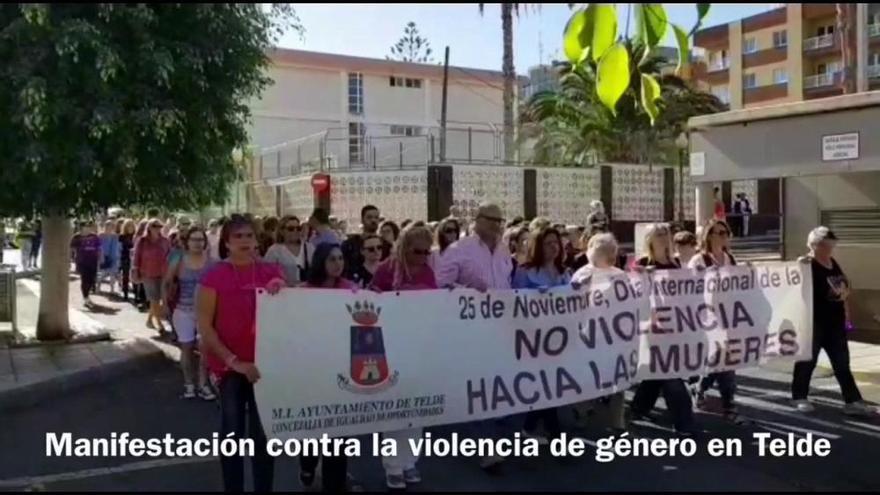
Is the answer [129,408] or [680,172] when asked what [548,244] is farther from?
[680,172]

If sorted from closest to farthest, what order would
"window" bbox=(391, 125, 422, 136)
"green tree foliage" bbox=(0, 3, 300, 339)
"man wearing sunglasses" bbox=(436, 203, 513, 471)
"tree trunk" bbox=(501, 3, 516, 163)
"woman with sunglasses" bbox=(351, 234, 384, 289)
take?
1. "man wearing sunglasses" bbox=(436, 203, 513, 471)
2. "woman with sunglasses" bbox=(351, 234, 384, 289)
3. "green tree foliage" bbox=(0, 3, 300, 339)
4. "tree trunk" bbox=(501, 3, 516, 163)
5. "window" bbox=(391, 125, 422, 136)

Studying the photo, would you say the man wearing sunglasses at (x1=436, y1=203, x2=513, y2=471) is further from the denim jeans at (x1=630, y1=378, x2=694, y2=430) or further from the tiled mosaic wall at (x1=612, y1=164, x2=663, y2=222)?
the tiled mosaic wall at (x1=612, y1=164, x2=663, y2=222)

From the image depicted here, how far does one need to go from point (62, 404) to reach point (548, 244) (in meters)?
4.93

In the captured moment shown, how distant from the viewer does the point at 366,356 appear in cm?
579

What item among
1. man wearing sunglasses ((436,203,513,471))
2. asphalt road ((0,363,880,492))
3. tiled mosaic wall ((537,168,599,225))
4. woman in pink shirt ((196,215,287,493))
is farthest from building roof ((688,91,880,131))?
tiled mosaic wall ((537,168,599,225))

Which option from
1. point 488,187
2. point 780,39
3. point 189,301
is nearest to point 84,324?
point 189,301

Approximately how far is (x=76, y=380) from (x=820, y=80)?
57.7m

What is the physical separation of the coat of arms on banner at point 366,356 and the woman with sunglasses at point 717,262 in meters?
3.17

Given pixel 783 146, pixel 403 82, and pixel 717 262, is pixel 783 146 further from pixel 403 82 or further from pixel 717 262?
pixel 403 82

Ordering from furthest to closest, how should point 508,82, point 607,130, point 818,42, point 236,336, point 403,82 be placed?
point 818,42
point 403,82
point 607,130
point 508,82
point 236,336

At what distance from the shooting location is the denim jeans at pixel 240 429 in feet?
17.1

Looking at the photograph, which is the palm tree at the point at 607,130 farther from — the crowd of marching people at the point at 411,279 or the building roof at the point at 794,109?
the crowd of marching people at the point at 411,279

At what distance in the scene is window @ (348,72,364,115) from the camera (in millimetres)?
45500

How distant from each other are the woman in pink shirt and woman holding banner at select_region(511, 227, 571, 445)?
7.12ft
